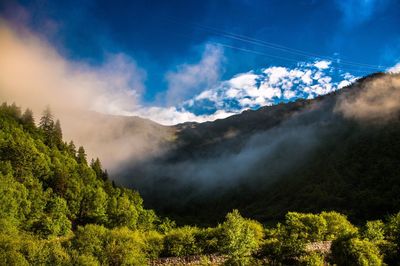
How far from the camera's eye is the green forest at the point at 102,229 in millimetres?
63375

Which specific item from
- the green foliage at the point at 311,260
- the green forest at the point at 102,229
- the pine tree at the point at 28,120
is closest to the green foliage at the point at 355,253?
the green forest at the point at 102,229

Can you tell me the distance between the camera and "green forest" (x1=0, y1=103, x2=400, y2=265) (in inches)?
2495

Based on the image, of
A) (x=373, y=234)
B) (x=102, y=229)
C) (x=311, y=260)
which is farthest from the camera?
(x=102, y=229)

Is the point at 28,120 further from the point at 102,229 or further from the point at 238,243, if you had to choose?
the point at 238,243

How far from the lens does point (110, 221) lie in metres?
118

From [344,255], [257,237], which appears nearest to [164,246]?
[257,237]

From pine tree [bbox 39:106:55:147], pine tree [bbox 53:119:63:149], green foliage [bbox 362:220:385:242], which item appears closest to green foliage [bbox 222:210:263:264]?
green foliage [bbox 362:220:385:242]

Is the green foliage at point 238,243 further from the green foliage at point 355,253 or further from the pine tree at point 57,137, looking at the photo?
the pine tree at point 57,137

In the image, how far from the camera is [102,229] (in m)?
77.4

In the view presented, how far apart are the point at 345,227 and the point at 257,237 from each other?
→ 25.9 m

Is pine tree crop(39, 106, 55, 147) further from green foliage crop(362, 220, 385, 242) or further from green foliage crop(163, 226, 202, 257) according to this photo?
green foliage crop(362, 220, 385, 242)

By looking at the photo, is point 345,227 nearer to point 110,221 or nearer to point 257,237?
point 257,237

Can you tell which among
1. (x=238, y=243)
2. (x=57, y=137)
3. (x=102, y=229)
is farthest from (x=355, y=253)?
(x=57, y=137)

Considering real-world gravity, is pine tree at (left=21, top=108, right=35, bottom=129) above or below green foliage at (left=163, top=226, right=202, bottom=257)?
above
